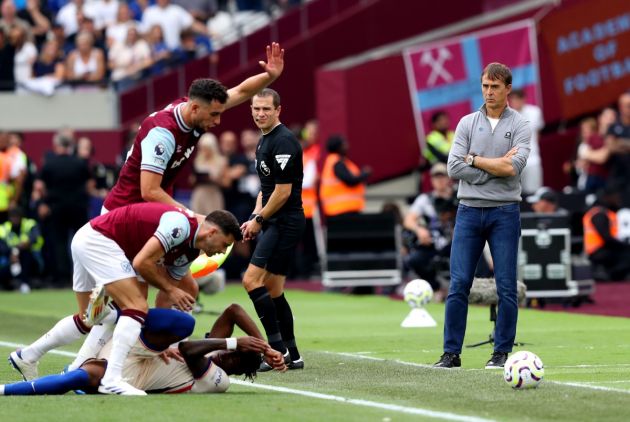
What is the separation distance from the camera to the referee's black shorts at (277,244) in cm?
1272

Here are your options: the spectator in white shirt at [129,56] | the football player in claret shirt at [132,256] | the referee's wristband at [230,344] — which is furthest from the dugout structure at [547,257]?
the spectator in white shirt at [129,56]

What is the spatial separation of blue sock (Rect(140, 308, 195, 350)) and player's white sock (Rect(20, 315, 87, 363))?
0.92 m

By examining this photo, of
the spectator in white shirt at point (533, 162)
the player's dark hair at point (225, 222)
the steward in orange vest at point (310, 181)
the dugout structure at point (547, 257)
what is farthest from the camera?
the steward in orange vest at point (310, 181)

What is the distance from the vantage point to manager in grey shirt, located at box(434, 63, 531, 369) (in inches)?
477

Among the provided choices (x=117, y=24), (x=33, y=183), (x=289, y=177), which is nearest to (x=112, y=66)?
(x=117, y=24)

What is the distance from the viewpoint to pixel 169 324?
411 inches

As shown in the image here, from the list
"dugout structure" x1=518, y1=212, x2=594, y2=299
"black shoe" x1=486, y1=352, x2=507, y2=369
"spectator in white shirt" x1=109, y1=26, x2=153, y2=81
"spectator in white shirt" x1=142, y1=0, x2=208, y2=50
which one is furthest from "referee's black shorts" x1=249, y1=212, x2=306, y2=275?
"spectator in white shirt" x1=142, y1=0, x2=208, y2=50

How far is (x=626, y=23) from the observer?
25.5m

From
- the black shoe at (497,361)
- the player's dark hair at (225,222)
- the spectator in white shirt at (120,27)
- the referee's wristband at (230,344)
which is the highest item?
the spectator in white shirt at (120,27)

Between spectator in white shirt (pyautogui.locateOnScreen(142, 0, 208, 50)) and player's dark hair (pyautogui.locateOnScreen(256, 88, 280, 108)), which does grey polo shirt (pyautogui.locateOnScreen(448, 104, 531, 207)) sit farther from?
spectator in white shirt (pyautogui.locateOnScreen(142, 0, 208, 50))

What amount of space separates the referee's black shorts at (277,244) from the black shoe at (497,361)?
73.4 inches

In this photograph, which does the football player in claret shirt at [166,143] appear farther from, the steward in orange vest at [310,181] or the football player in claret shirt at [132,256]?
the steward in orange vest at [310,181]

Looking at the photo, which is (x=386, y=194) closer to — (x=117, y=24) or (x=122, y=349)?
(x=117, y=24)

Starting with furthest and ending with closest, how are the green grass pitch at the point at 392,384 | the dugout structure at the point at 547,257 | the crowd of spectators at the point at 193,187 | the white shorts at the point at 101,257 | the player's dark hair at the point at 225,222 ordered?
the crowd of spectators at the point at 193,187 → the dugout structure at the point at 547,257 → the white shorts at the point at 101,257 → the player's dark hair at the point at 225,222 → the green grass pitch at the point at 392,384
